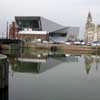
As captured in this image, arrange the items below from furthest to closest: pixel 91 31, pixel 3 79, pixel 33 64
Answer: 1. pixel 91 31
2. pixel 33 64
3. pixel 3 79

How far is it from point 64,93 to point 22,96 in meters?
2.41

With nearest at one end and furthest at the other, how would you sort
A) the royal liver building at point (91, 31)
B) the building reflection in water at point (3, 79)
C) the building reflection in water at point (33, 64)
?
the building reflection in water at point (3, 79) < the building reflection in water at point (33, 64) < the royal liver building at point (91, 31)

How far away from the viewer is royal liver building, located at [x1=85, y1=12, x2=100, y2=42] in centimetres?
10956

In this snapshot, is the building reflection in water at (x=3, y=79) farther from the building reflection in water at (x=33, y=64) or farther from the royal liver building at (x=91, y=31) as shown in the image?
the royal liver building at (x=91, y=31)

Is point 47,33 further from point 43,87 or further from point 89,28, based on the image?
point 43,87

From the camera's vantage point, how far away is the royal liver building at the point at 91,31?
110 meters

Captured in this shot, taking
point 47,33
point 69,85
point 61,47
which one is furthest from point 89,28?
point 69,85

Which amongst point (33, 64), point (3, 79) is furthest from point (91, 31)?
point (3, 79)

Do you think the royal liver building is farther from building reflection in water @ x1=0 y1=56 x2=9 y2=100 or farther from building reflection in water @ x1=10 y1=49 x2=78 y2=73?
building reflection in water @ x1=0 y1=56 x2=9 y2=100

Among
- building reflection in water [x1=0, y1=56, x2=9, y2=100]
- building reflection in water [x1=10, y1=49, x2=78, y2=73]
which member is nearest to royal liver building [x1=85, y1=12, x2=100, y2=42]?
building reflection in water [x1=10, y1=49, x2=78, y2=73]

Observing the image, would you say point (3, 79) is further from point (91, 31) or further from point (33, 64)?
point (91, 31)

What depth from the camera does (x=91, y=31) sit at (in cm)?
11638

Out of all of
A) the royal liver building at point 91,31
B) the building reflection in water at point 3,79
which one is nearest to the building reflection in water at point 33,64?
the building reflection in water at point 3,79

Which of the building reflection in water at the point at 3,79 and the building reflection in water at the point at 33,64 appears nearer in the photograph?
the building reflection in water at the point at 3,79
